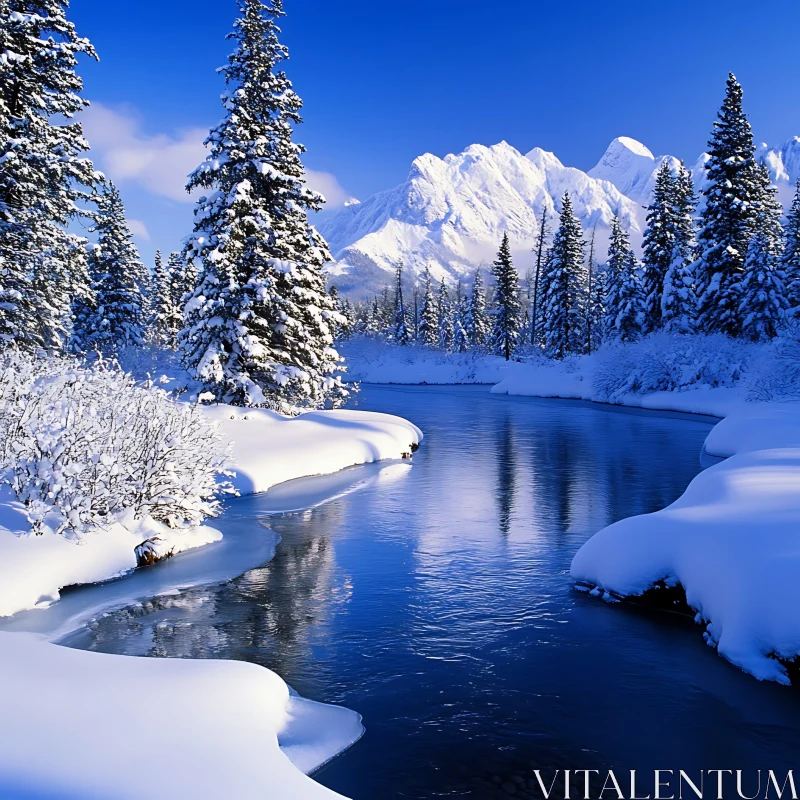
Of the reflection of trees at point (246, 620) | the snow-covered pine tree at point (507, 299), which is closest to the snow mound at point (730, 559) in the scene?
the reflection of trees at point (246, 620)

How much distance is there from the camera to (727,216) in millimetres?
36875

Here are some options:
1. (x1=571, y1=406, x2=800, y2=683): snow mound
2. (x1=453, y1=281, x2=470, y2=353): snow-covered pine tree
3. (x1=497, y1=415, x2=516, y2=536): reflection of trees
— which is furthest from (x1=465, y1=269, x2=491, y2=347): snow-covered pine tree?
(x1=571, y1=406, x2=800, y2=683): snow mound

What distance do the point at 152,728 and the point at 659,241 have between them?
45661 mm

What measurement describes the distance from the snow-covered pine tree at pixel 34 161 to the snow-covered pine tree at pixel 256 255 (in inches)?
145

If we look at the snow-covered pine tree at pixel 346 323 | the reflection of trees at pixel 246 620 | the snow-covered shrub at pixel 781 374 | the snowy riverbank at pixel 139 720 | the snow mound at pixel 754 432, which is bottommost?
the reflection of trees at pixel 246 620

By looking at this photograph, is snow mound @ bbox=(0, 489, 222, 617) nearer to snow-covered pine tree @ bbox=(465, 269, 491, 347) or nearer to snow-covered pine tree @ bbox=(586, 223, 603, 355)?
snow-covered pine tree @ bbox=(586, 223, 603, 355)

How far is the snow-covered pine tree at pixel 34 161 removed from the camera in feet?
57.3

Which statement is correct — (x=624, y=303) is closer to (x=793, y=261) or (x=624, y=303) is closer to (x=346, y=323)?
(x=793, y=261)

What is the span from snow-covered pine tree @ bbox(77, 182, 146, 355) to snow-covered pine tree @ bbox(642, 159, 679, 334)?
33.1 m

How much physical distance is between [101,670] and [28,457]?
17.4 ft

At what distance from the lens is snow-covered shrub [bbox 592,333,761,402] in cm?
3266

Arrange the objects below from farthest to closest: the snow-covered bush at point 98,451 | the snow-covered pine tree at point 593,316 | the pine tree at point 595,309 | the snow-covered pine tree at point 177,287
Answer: the snow-covered pine tree at point 593,316
the pine tree at point 595,309
the snow-covered pine tree at point 177,287
the snow-covered bush at point 98,451

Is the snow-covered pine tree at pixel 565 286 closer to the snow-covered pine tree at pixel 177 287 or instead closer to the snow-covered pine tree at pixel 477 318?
the snow-covered pine tree at pixel 477 318

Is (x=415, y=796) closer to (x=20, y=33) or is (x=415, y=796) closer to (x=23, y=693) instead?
(x=23, y=693)
